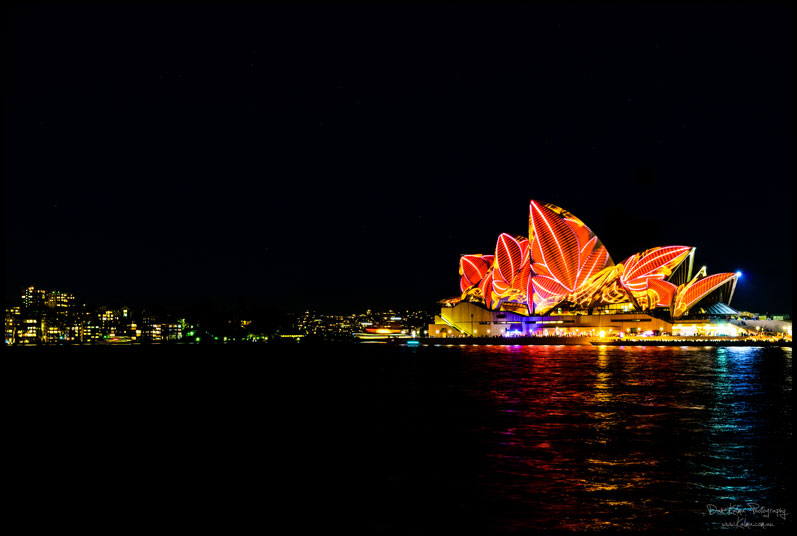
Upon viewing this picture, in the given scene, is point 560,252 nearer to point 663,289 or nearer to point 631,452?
point 663,289

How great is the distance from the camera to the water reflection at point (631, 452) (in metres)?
9.17

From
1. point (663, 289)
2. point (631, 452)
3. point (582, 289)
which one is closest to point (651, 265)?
point (663, 289)

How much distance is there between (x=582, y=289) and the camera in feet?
225

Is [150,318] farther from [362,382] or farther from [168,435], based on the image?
[168,435]

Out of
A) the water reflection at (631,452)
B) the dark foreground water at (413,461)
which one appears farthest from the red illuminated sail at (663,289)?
Answer: the dark foreground water at (413,461)

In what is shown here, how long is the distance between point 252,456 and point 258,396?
11903mm

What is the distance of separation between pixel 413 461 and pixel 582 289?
58450 mm

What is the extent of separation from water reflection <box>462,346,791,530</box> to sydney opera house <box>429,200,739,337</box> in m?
41.4

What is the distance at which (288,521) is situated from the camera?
9109 millimetres

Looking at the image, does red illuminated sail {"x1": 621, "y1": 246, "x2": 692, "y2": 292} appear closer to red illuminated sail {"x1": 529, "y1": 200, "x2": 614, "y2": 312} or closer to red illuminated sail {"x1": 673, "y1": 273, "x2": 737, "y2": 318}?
red illuminated sail {"x1": 529, "y1": 200, "x2": 614, "y2": 312}

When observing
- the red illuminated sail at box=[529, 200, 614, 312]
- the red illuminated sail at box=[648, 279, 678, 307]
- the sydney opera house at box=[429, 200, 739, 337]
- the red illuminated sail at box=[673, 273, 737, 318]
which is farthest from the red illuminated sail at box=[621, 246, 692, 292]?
the red illuminated sail at box=[673, 273, 737, 318]

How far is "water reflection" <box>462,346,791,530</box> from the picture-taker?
9.17 m

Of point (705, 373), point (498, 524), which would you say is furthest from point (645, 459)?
point (705, 373)

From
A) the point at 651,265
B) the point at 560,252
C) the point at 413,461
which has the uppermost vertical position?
A: the point at 560,252
